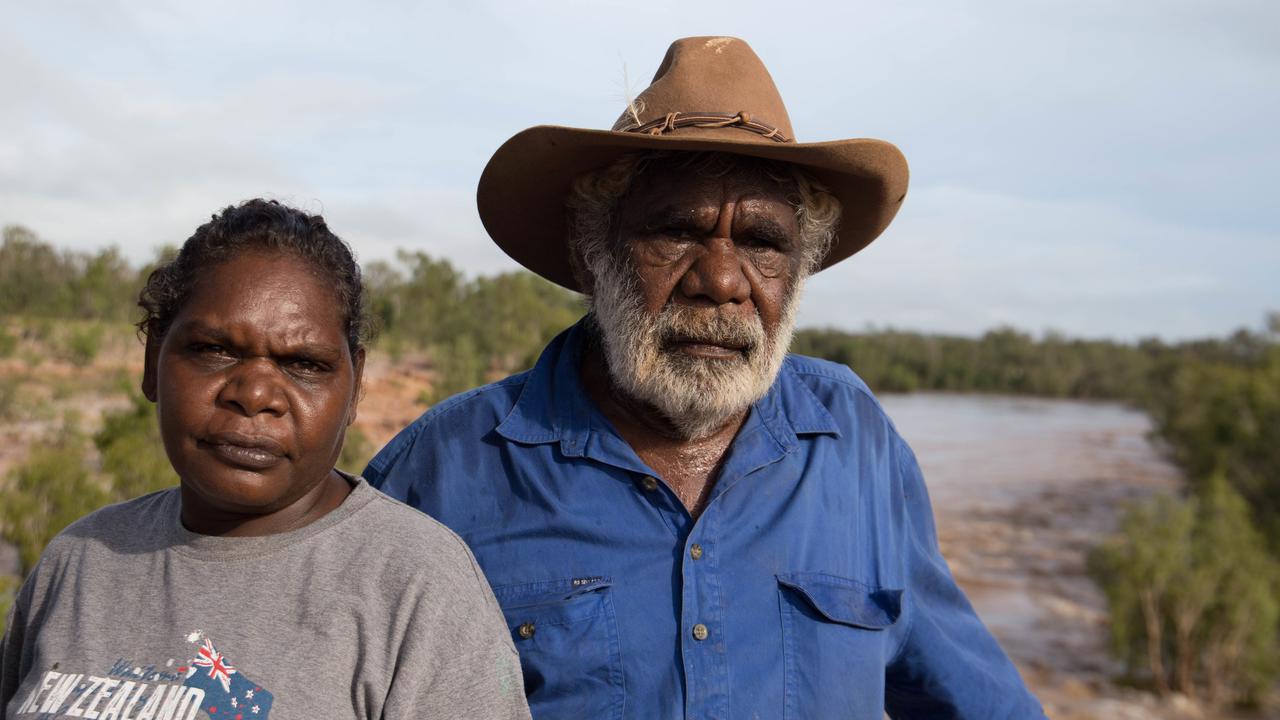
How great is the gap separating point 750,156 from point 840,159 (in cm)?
21

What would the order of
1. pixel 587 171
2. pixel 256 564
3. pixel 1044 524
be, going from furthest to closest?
pixel 1044 524 < pixel 587 171 < pixel 256 564

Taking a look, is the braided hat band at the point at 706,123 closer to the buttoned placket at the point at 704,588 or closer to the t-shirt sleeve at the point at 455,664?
the buttoned placket at the point at 704,588

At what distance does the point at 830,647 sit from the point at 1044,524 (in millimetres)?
32556

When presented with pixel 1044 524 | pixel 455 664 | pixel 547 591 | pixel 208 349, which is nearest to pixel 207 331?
pixel 208 349

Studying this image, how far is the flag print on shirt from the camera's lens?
4.49 feet

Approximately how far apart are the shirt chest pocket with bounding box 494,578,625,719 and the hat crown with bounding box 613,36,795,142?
103 centimetres

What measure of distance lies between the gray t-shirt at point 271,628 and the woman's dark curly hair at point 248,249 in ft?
1.14

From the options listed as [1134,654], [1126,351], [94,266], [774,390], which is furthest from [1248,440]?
[1126,351]

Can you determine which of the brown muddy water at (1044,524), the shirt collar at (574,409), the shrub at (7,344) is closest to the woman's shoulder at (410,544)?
the shirt collar at (574,409)

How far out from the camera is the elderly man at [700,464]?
6.48ft

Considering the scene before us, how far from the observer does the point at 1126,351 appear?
292 feet

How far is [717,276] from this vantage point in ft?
7.15

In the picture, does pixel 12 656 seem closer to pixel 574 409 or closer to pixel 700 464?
pixel 574 409

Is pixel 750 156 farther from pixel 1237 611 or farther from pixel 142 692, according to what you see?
pixel 1237 611
